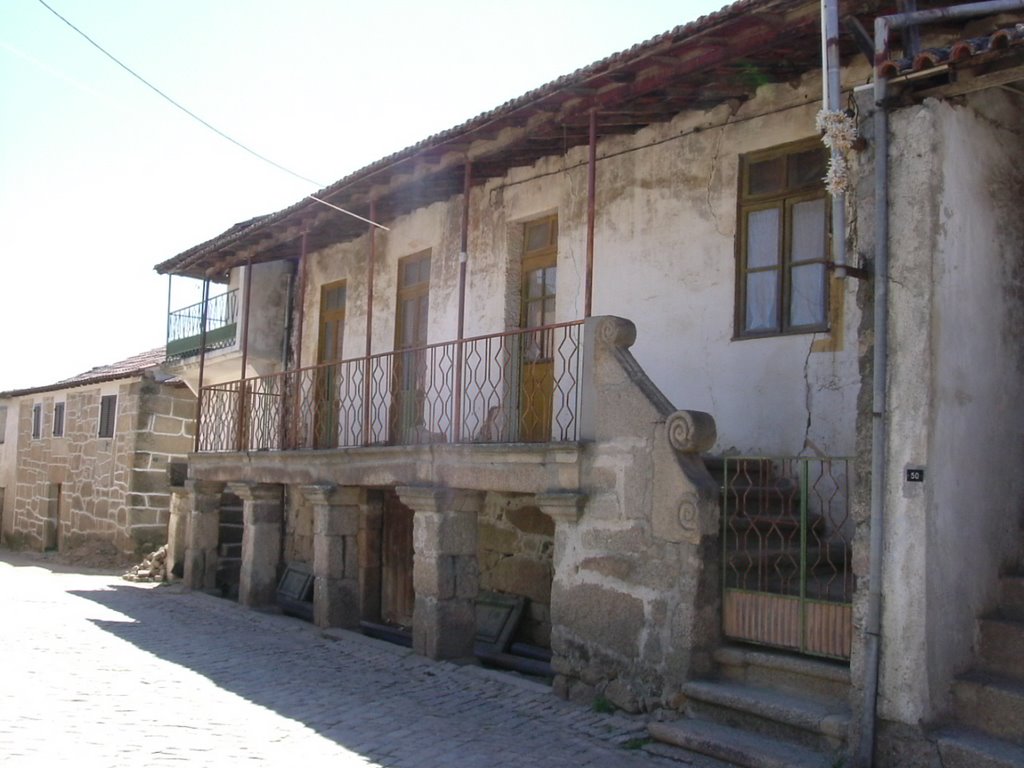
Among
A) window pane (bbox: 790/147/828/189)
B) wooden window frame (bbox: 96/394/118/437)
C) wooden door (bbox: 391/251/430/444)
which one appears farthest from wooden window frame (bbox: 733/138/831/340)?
wooden window frame (bbox: 96/394/118/437)

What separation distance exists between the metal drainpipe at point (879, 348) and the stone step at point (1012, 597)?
3.01 ft

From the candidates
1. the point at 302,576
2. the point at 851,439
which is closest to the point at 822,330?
the point at 851,439

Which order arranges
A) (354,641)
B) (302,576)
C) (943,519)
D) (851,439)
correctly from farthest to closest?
(302,576)
(354,641)
(851,439)
(943,519)

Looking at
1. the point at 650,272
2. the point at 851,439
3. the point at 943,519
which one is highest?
the point at 650,272

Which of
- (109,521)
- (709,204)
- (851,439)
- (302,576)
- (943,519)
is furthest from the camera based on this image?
(109,521)

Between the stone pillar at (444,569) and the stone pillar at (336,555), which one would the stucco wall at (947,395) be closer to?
the stone pillar at (444,569)

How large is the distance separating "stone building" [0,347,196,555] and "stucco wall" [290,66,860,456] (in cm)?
879

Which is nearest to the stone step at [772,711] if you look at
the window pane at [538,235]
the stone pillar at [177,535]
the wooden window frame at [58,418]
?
the window pane at [538,235]

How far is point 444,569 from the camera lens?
27.4 ft

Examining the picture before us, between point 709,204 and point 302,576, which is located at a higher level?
point 709,204

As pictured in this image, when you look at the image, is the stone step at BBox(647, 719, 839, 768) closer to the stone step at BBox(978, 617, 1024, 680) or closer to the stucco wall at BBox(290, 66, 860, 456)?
the stone step at BBox(978, 617, 1024, 680)

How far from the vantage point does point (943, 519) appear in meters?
5.04

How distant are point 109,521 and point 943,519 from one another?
52.0ft

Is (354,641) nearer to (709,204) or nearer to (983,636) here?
(709,204)
